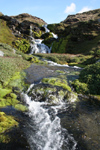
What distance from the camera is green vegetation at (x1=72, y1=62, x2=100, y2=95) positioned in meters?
13.8

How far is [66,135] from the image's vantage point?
746 centimetres

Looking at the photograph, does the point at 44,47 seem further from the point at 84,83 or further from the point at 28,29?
the point at 84,83

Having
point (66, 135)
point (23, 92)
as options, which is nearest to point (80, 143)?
point (66, 135)

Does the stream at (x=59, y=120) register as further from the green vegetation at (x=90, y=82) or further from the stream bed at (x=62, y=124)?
the green vegetation at (x=90, y=82)

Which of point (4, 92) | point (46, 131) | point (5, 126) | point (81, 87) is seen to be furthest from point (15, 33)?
point (46, 131)

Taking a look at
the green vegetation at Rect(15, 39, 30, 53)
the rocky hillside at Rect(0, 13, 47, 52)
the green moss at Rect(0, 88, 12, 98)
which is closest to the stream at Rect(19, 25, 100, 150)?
the green moss at Rect(0, 88, 12, 98)

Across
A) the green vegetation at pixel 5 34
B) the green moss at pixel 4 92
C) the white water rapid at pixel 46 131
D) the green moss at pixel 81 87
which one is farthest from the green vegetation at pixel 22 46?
the white water rapid at pixel 46 131

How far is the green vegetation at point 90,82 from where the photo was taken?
45.4 feet

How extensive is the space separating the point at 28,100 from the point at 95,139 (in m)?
7.32

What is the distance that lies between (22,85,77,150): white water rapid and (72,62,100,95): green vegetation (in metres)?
4.26

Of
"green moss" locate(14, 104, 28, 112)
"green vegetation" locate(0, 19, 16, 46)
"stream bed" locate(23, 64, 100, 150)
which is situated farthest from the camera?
"green vegetation" locate(0, 19, 16, 46)

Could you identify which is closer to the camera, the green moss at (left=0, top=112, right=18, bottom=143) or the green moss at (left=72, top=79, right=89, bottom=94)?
the green moss at (left=0, top=112, right=18, bottom=143)

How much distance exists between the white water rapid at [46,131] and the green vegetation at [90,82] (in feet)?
14.0

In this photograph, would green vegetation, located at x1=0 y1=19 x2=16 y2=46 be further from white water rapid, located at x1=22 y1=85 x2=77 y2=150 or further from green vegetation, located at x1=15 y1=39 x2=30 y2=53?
white water rapid, located at x1=22 y1=85 x2=77 y2=150
